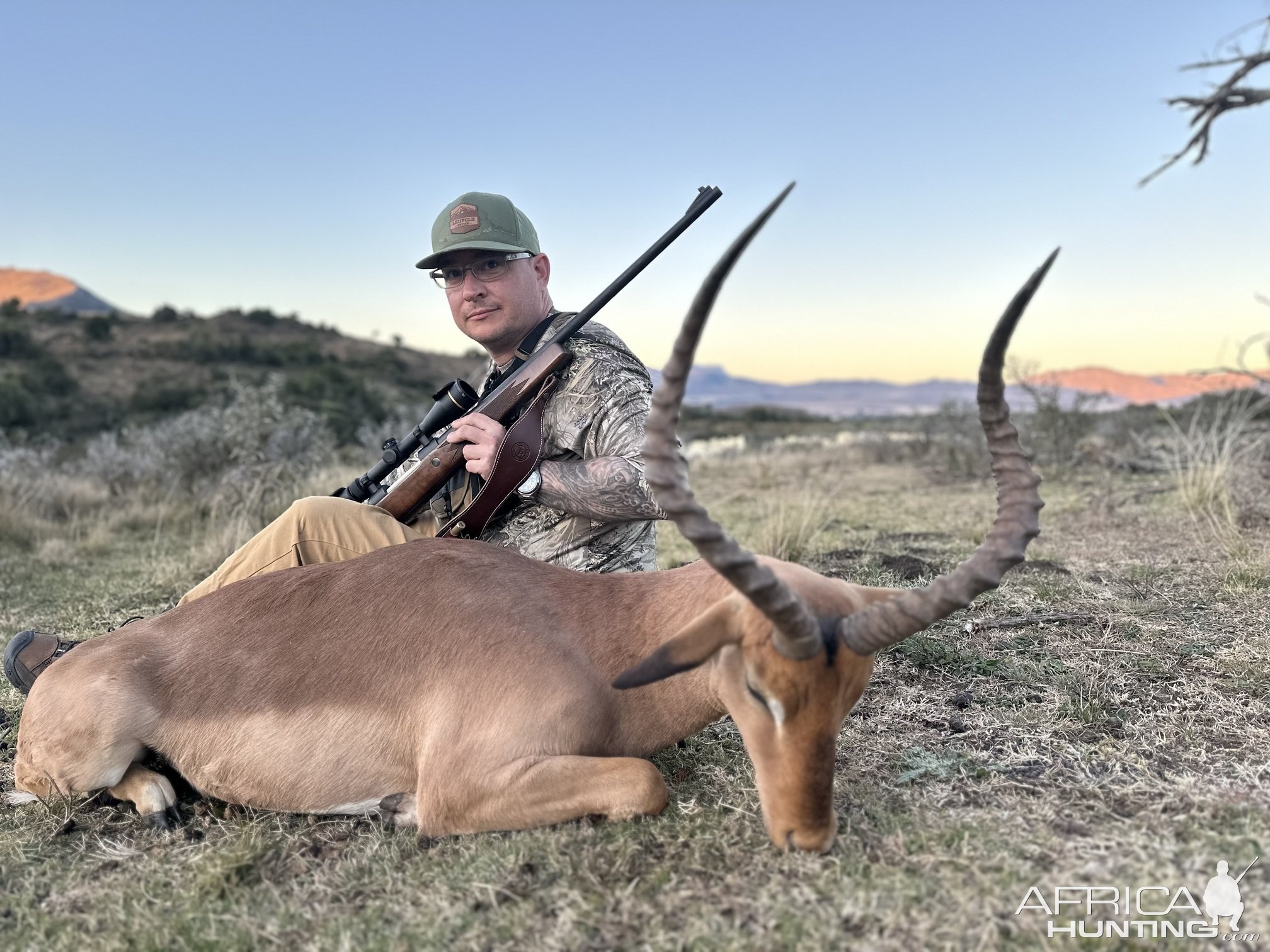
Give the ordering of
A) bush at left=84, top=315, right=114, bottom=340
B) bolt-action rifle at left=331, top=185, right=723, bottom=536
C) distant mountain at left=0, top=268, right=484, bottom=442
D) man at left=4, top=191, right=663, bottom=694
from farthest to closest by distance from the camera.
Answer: bush at left=84, top=315, right=114, bottom=340 < distant mountain at left=0, top=268, right=484, bottom=442 < bolt-action rifle at left=331, top=185, right=723, bottom=536 < man at left=4, top=191, right=663, bottom=694

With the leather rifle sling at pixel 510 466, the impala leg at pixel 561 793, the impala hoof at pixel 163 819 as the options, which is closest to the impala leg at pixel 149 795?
the impala hoof at pixel 163 819

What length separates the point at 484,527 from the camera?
547 centimetres

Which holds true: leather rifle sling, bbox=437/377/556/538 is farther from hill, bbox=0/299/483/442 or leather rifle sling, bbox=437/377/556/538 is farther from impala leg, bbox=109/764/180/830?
hill, bbox=0/299/483/442

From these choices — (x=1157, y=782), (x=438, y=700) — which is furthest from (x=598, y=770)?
(x=1157, y=782)

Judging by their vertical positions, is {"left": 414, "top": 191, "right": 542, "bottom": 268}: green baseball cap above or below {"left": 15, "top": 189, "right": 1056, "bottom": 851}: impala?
above

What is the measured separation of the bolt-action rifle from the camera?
17.2ft

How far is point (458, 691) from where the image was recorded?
3.68m

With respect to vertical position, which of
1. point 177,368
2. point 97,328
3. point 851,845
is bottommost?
point 851,845

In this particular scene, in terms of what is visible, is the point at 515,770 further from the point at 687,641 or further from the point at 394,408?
the point at 394,408

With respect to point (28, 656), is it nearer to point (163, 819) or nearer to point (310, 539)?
point (310, 539)

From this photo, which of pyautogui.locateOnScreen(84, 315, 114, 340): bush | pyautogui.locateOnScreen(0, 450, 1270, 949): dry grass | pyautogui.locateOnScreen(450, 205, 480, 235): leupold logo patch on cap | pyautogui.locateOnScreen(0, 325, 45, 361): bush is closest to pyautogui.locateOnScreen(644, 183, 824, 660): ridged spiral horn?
pyautogui.locateOnScreen(0, 450, 1270, 949): dry grass

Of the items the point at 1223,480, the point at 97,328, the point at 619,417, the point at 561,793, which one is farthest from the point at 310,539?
the point at 97,328

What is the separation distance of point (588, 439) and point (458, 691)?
2.12 metres

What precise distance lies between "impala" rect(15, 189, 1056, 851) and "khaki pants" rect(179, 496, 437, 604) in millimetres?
958
